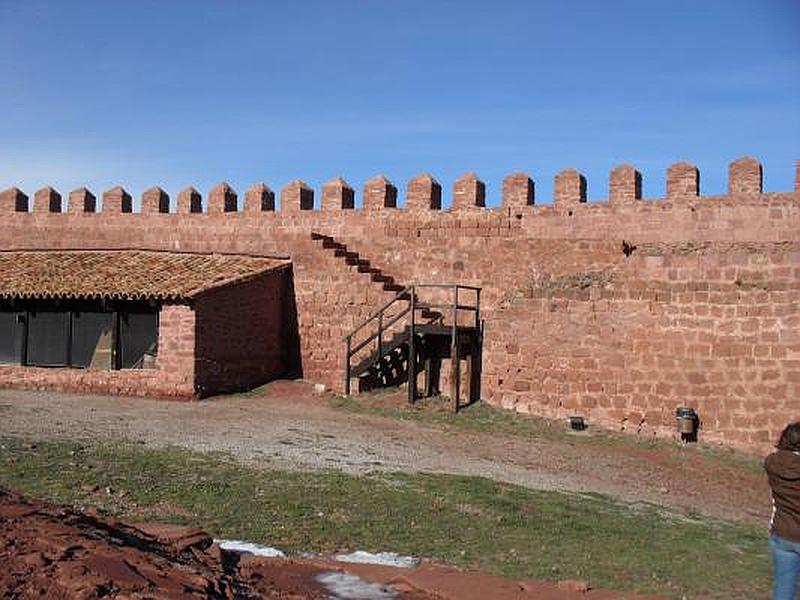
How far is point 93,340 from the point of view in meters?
20.2

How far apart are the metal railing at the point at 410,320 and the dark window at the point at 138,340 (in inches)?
168

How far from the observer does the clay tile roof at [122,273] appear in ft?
64.3

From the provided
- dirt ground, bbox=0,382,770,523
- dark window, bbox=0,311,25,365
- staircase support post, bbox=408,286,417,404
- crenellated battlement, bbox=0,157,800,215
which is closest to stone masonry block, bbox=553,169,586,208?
crenellated battlement, bbox=0,157,800,215

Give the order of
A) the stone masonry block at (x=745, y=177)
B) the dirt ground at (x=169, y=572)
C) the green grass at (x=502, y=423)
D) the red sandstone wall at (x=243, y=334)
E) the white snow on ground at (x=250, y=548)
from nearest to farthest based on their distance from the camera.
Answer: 1. the dirt ground at (x=169, y=572)
2. the white snow on ground at (x=250, y=548)
3. the green grass at (x=502, y=423)
4. the stone masonry block at (x=745, y=177)
5. the red sandstone wall at (x=243, y=334)

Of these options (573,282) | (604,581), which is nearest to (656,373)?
(573,282)

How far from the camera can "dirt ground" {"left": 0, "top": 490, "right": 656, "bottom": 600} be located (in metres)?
5.00

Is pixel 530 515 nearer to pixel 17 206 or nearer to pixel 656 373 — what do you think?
pixel 656 373

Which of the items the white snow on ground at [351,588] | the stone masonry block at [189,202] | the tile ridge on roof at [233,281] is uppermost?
the stone masonry block at [189,202]

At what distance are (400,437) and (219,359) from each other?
6311 millimetres

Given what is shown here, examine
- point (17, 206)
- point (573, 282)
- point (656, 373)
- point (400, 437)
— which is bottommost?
point (400, 437)

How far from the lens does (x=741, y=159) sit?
17578 mm

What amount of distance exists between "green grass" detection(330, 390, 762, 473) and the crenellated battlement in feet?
16.2

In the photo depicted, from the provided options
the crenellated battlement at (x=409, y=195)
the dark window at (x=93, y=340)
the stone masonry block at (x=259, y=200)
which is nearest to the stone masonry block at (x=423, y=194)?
the crenellated battlement at (x=409, y=195)

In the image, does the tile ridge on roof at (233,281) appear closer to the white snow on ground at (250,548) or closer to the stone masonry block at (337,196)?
the stone masonry block at (337,196)
